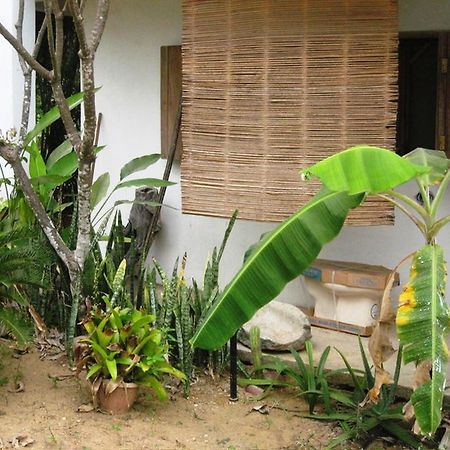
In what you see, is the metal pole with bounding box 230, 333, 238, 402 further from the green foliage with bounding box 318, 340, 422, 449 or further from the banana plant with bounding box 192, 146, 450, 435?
the banana plant with bounding box 192, 146, 450, 435

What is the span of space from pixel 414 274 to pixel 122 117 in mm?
4511

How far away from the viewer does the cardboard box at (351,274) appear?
646cm

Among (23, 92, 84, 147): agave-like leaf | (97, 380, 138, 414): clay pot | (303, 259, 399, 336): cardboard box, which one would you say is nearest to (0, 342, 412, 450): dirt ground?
(97, 380, 138, 414): clay pot

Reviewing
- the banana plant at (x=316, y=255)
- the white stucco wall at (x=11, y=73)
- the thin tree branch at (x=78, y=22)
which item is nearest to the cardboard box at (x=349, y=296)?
the banana plant at (x=316, y=255)

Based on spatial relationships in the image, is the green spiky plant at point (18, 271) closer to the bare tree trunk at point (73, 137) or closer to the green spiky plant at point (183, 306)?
the bare tree trunk at point (73, 137)

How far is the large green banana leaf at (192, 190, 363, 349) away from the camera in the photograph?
4301 millimetres

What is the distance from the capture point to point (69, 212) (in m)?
8.81

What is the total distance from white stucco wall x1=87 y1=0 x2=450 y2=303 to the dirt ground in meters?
1.86

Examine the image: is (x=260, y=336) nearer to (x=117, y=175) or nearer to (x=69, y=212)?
(x=117, y=175)

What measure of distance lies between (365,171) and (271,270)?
2.53 feet

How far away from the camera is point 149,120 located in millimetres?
7926

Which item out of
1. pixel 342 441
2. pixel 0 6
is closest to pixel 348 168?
pixel 342 441

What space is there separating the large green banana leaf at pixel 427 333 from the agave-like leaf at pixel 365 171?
629 mm

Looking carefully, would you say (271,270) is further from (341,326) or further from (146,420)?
(341,326)
